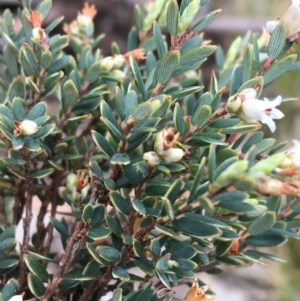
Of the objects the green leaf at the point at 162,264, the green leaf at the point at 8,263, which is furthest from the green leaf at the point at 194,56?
the green leaf at the point at 8,263

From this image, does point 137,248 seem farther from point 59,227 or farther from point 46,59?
point 46,59

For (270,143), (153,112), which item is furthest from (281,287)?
(153,112)

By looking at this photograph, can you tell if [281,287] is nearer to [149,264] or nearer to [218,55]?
[218,55]

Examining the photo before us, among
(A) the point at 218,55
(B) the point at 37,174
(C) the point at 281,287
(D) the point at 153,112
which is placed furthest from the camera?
(C) the point at 281,287

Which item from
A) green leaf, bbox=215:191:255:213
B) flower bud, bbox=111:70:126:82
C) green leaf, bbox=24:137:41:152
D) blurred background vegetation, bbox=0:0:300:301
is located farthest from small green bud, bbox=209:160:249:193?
blurred background vegetation, bbox=0:0:300:301

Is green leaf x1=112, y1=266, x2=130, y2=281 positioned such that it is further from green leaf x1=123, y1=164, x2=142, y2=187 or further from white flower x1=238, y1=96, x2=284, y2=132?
white flower x1=238, y1=96, x2=284, y2=132

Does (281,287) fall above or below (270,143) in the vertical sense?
below
